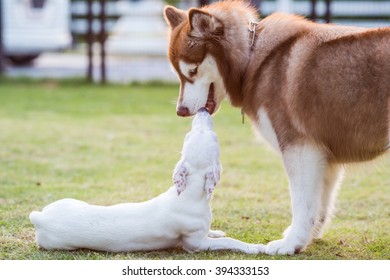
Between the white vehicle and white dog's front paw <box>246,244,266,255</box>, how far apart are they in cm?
1470

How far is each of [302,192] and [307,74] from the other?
2.40 ft

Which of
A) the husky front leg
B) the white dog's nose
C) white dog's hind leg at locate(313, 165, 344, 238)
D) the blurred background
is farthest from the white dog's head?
the blurred background

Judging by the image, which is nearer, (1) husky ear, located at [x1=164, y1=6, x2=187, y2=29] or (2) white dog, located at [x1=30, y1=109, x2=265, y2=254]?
(2) white dog, located at [x1=30, y1=109, x2=265, y2=254]

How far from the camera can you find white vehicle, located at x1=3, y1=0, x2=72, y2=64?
18.5 metres

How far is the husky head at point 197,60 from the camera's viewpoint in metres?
5.02

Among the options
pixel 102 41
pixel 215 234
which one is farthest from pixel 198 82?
pixel 102 41

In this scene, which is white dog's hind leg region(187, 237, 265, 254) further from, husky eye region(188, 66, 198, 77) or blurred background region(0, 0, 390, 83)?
blurred background region(0, 0, 390, 83)

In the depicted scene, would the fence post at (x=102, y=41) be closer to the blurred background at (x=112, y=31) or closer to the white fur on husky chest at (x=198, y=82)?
the blurred background at (x=112, y=31)

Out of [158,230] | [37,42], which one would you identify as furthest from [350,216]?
[37,42]

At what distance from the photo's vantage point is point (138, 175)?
726 centimetres

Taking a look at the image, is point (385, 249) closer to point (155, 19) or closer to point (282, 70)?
point (282, 70)

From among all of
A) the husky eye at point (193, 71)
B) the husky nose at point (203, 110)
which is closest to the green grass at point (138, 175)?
the husky nose at point (203, 110)

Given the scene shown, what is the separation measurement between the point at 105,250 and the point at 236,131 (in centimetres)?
527

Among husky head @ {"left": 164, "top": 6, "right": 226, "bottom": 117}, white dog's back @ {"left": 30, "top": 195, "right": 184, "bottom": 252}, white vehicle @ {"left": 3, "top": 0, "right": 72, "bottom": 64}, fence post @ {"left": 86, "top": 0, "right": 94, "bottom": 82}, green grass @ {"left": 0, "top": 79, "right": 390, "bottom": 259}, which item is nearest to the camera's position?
white dog's back @ {"left": 30, "top": 195, "right": 184, "bottom": 252}
